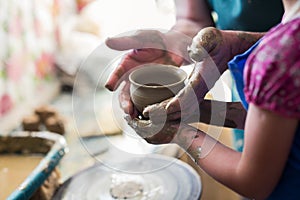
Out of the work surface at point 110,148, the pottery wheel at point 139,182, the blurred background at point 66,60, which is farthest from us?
the blurred background at point 66,60

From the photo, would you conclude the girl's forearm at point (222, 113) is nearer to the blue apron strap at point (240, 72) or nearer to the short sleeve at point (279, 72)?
the blue apron strap at point (240, 72)

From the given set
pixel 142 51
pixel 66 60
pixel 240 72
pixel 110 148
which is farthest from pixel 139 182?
pixel 66 60

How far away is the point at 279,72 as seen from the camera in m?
0.71

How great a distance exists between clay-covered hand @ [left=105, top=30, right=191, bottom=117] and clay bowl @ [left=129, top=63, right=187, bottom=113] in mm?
45

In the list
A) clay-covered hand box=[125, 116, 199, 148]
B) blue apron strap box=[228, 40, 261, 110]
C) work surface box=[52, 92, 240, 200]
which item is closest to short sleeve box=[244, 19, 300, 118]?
blue apron strap box=[228, 40, 261, 110]

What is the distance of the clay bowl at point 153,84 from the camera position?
1.08 meters

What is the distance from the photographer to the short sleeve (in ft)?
2.32

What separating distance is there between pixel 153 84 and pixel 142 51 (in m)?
0.17

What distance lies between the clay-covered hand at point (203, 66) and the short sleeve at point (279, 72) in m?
0.26

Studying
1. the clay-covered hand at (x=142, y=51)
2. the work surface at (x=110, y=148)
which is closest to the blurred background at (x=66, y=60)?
the work surface at (x=110, y=148)

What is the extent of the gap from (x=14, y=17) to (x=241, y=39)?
5.62ft

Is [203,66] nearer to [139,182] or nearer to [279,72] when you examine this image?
[279,72]

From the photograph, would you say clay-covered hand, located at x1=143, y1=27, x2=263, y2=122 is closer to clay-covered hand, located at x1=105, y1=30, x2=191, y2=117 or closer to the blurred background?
clay-covered hand, located at x1=105, y1=30, x2=191, y2=117

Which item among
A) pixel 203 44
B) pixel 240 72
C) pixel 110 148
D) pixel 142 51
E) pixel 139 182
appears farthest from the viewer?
pixel 110 148
